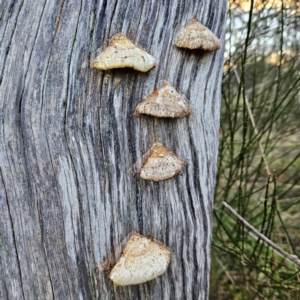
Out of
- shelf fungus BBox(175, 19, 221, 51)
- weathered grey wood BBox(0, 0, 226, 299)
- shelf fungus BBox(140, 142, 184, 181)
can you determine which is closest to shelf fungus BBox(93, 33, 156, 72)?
weathered grey wood BBox(0, 0, 226, 299)

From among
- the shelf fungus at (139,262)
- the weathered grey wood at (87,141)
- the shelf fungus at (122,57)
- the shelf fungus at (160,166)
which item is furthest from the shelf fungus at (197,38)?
the shelf fungus at (139,262)

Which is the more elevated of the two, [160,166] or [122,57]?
[122,57]

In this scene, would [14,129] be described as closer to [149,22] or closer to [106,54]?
[106,54]

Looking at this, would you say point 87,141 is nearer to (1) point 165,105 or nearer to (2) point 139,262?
(1) point 165,105

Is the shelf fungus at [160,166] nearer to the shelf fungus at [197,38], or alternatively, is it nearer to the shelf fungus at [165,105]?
the shelf fungus at [165,105]

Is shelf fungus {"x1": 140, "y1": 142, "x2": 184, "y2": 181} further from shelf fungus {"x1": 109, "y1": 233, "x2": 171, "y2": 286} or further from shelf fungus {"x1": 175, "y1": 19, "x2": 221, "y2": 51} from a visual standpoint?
shelf fungus {"x1": 175, "y1": 19, "x2": 221, "y2": 51}

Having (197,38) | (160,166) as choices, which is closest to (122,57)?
(197,38)
